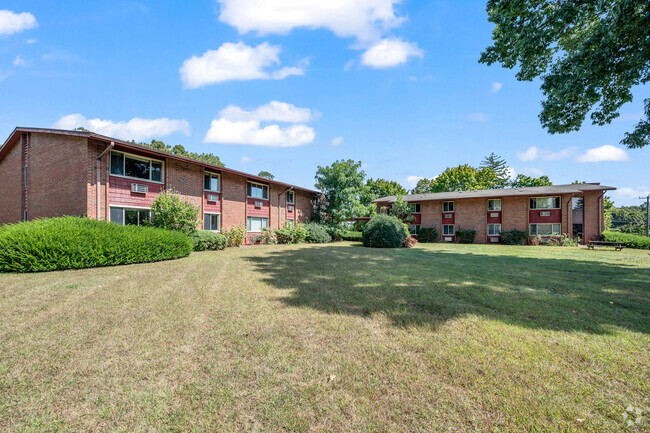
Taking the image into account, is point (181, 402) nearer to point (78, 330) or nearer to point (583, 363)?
point (78, 330)

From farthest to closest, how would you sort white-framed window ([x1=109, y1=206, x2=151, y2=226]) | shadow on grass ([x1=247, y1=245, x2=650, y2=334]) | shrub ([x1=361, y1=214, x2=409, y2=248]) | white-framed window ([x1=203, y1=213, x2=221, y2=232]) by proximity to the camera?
1. shrub ([x1=361, y1=214, x2=409, y2=248])
2. white-framed window ([x1=203, y1=213, x2=221, y2=232])
3. white-framed window ([x1=109, y1=206, x2=151, y2=226])
4. shadow on grass ([x1=247, y1=245, x2=650, y2=334])

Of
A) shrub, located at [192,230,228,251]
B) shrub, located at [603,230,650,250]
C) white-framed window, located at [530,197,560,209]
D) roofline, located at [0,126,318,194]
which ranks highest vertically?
roofline, located at [0,126,318,194]

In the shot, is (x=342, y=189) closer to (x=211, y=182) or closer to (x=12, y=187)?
(x=211, y=182)

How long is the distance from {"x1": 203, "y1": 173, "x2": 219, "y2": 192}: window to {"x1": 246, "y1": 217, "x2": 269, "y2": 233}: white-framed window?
407 centimetres

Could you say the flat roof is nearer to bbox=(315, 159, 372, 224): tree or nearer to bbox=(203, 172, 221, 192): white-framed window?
bbox=(315, 159, 372, 224): tree

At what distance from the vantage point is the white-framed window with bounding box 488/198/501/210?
28.7m

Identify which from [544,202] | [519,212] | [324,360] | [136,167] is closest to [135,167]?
[136,167]

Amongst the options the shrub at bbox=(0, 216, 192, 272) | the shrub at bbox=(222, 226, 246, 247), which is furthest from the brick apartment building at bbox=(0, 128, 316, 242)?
the shrub at bbox=(0, 216, 192, 272)

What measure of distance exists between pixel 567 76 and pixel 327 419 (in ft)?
45.8

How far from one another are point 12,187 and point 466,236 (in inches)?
1461

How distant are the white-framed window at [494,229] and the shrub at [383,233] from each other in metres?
13.3

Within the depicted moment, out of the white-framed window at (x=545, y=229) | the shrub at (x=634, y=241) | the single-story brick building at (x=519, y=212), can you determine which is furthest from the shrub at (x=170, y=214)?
the shrub at (x=634, y=241)

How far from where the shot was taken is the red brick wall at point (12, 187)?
17000 millimetres

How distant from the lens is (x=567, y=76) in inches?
406
